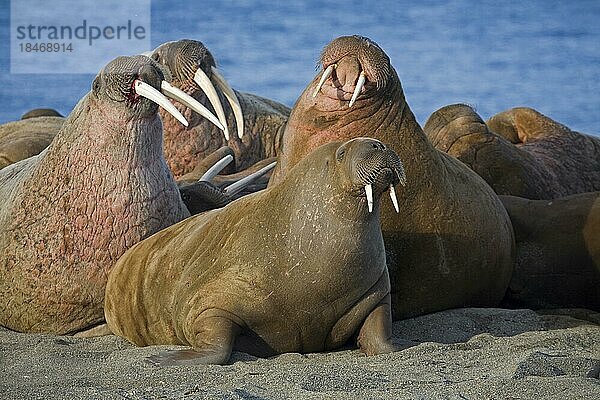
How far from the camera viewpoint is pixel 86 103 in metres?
5.11

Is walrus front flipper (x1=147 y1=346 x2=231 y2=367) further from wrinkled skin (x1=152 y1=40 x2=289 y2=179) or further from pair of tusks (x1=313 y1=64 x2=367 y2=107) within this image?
wrinkled skin (x1=152 y1=40 x2=289 y2=179)

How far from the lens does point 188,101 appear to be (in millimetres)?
4676

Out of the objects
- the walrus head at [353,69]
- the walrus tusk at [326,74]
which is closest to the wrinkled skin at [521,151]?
the walrus head at [353,69]

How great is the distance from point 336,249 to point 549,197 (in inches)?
114

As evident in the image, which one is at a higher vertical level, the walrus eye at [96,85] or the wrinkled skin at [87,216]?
the walrus eye at [96,85]

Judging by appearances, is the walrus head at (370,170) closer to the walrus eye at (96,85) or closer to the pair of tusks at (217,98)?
the pair of tusks at (217,98)

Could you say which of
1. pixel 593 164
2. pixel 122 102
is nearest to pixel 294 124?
pixel 122 102

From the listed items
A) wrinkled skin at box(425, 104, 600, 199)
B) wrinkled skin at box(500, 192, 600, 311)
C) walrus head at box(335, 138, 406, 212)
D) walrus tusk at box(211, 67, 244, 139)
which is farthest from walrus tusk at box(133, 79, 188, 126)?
wrinkled skin at box(425, 104, 600, 199)

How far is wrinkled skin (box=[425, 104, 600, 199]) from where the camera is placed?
22.0ft

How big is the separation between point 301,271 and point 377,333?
354 mm

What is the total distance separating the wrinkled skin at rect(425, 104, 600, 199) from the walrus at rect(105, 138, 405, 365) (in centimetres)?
245

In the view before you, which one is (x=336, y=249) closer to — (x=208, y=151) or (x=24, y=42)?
(x=208, y=151)

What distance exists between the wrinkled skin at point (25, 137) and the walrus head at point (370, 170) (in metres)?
3.46

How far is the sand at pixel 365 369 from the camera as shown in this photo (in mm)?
3482
